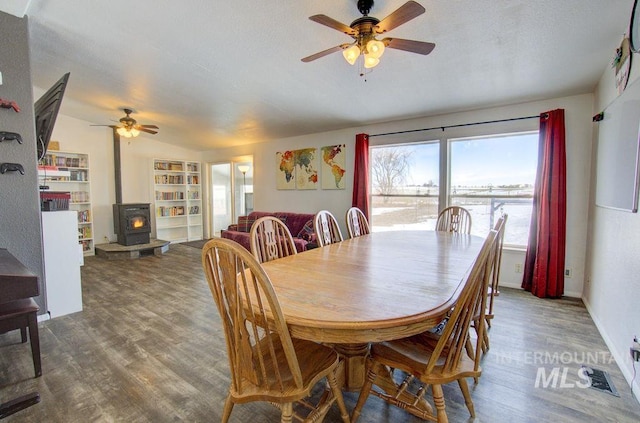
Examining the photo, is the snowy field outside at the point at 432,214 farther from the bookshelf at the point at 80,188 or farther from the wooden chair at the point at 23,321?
the bookshelf at the point at 80,188

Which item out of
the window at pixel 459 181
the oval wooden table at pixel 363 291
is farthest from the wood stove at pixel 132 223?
the oval wooden table at pixel 363 291

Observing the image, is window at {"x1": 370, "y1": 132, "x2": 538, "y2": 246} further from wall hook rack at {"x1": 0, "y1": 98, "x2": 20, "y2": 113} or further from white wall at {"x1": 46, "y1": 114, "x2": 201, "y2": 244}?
white wall at {"x1": 46, "y1": 114, "x2": 201, "y2": 244}

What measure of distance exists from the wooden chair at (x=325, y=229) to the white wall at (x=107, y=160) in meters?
5.40

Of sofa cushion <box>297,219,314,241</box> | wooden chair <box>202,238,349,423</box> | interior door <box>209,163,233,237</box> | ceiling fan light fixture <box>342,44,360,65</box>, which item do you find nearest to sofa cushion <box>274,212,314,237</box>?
sofa cushion <box>297,219,314,241</box>

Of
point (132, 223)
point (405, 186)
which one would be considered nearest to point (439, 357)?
point (405, 186)

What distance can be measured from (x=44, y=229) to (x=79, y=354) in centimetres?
138

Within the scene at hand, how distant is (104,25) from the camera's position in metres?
2.72

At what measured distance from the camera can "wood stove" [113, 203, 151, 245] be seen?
5.76 m

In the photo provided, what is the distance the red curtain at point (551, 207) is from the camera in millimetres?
3242

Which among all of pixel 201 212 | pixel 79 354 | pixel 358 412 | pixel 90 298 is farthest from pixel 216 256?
pixel 201 212

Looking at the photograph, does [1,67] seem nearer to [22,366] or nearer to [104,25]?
[104,25]

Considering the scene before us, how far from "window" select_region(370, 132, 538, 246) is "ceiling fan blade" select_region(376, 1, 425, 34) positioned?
264 centimetres

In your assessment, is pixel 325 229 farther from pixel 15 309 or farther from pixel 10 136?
pixel 10 136

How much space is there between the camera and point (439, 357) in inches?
52.2
